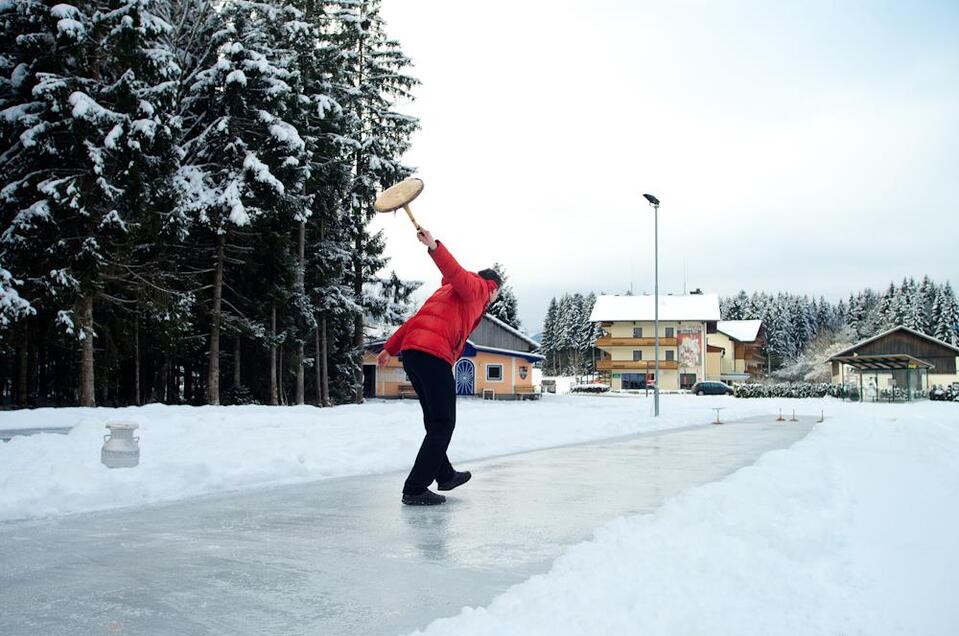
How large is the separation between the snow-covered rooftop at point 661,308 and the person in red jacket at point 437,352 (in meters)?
82.3

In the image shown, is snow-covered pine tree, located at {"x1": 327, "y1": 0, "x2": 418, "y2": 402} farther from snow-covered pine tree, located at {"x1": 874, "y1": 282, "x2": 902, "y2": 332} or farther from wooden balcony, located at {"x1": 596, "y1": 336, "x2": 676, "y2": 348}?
snow-covered pine tree, located at {"x1": 874, "y1": 282, "x2": 902, "y2": 332}

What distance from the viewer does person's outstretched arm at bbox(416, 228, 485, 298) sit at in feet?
20.3

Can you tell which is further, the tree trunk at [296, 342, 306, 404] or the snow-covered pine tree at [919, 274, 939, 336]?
the snow-covered pine tree at [919, 274, 939, 336]

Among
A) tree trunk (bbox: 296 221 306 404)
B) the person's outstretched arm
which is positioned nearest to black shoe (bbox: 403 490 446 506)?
the person's outstretched arm

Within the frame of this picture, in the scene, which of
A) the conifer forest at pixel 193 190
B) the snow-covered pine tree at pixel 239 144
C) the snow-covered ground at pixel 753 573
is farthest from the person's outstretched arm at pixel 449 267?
the snow-covered pine tree at pixel 239 144

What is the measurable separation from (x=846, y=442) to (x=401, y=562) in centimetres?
1368

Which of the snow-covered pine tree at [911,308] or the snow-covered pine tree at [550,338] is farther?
the snow-covered pine tree at [550,338]

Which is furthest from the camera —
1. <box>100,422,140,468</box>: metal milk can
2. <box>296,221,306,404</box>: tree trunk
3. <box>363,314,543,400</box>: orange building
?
<box>363,314,543,400</box>: orange building

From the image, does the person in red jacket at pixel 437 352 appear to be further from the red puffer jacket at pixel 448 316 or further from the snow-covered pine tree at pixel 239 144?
the snow-covered pine tree at pixel 239 144

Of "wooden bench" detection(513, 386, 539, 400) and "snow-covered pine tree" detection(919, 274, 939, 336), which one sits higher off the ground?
"snow-covered pine tree" detection(919, 274, 939, 336)

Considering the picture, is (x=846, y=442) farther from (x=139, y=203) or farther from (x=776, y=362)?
(x=776, y=362)

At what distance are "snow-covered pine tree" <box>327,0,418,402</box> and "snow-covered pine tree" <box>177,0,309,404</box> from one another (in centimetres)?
695

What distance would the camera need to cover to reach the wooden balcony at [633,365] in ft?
285

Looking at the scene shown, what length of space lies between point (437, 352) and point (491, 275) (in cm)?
99
